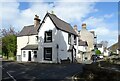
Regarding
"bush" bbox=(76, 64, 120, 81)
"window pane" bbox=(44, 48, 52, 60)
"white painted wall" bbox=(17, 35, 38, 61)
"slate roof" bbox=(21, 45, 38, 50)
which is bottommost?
"bush" bbox=(76, 64, 120, 81)

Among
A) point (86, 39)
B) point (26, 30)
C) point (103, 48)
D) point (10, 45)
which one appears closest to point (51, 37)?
point (26, 30)

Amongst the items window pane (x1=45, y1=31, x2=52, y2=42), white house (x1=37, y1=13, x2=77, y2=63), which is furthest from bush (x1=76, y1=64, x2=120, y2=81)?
window pane (x1=45, y1=31, x2=52, y2=42)

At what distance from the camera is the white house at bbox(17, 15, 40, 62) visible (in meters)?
37.3

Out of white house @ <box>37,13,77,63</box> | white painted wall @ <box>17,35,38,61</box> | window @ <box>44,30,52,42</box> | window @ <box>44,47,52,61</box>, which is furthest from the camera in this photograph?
white painted wall @ <box>17,35,38,61</box>

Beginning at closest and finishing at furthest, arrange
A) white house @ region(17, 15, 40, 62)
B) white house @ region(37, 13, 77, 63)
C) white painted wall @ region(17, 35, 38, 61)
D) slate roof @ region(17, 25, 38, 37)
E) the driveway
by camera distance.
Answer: the driveway, white house @ region(37, 13, 77, 63), white house @ region(17, 15, 40, 62), white painted wall @ region(17, 35, 38, 61), slate roof @ region(17, 25, 38, 37)

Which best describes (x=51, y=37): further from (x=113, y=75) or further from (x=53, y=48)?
(x=113, y=75)

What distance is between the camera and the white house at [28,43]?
37275mm

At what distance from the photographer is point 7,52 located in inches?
1976

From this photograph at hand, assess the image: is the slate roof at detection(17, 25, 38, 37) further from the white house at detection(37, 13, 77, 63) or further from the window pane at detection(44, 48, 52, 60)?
the window pane at detection(44, 48, 52, 60)

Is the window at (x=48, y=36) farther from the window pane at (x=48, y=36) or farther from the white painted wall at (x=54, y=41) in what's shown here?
the white painted wall at (x=54, y=41)

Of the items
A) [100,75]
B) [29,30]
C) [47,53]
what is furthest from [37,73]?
[29,30]

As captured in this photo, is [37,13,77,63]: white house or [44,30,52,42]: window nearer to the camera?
[37,13,77,63]: white house

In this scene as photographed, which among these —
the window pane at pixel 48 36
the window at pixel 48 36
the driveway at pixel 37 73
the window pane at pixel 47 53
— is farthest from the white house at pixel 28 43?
the driveway at pixel 37 73

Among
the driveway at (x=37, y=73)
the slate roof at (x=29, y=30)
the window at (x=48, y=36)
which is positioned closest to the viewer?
the driveway at (x=37, y=73)
